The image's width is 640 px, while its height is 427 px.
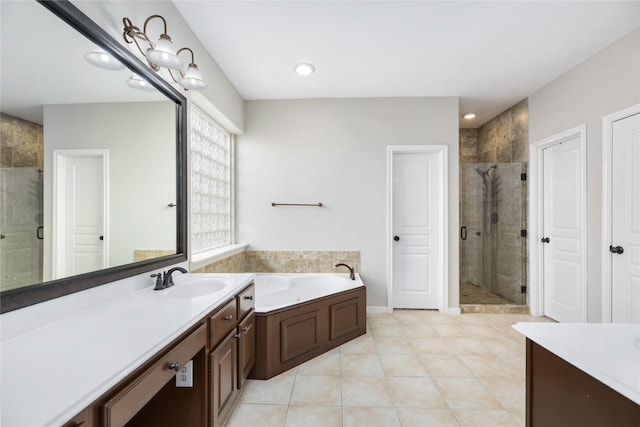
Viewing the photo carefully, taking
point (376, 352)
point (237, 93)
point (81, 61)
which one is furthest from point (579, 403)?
point (237, 93)

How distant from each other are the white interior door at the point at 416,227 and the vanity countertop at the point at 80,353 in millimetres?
Answer: 2638

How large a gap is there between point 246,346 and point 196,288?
20.1 inches

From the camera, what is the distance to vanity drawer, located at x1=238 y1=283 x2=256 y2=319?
170 cm

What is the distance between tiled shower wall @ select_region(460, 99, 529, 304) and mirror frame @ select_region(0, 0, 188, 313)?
125 inches

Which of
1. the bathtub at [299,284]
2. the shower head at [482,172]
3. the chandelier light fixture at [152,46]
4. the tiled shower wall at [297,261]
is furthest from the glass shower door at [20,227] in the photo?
the shower head at [482,172]

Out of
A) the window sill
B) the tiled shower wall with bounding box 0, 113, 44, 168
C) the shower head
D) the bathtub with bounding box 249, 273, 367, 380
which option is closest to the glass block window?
the window sill

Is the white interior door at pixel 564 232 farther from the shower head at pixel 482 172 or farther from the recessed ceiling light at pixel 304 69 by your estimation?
the recessed ceiling light at pixel 304 69

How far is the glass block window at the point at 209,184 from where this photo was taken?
2551mm

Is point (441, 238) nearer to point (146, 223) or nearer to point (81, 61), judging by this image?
point (146, 223)

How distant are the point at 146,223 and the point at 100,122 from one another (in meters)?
0.58

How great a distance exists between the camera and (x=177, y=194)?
1.93 m

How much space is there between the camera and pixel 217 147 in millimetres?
3047

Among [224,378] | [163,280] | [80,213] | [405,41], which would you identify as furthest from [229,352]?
[405,41]

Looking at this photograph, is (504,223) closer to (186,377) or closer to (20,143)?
(186,377)
